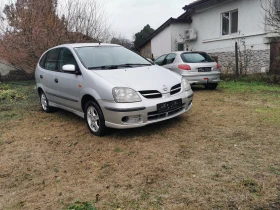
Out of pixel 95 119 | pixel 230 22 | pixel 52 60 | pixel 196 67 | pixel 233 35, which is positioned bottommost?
pixel 95 119

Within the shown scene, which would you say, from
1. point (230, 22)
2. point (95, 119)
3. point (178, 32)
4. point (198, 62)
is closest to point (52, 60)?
point (95, 119)

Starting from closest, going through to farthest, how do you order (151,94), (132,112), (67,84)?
(132,112) < (151,94) < (67,84)

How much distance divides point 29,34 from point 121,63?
771 centimetres

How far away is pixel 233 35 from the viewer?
39.9 ft

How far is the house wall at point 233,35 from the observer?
34.9 feet

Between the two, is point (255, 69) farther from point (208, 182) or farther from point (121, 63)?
point (208, 182)

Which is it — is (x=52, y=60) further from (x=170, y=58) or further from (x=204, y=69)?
(x=204, y=69)

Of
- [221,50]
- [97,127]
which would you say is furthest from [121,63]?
[221,50]

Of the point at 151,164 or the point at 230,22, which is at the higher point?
the point at 230,22

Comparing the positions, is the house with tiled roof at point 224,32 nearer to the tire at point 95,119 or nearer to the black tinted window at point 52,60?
the black tinted window at point 52,60

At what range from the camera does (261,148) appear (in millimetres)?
3445

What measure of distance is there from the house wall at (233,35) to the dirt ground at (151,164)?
6.41 metres

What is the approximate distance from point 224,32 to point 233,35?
0.80 m

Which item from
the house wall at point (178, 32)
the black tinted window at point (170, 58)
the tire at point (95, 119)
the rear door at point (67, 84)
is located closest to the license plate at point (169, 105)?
the tire at point (95, 119)
